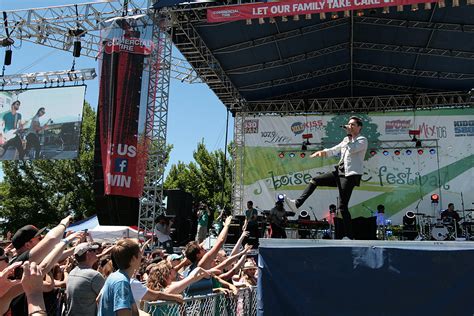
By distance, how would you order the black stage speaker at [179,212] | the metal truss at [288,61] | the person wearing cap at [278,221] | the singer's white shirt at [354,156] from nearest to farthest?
the singer's white shirt at [354,156], the person wearing cap at [278,221], the black stage speaker at [179,212], the metal truss at [288,61]

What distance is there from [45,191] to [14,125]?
1390 centimetres

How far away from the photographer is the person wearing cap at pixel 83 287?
3.69 metres

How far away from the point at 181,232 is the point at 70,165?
19545 millimetres

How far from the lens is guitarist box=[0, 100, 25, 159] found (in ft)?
62.8

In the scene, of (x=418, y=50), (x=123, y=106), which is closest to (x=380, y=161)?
(x=418, y=50)

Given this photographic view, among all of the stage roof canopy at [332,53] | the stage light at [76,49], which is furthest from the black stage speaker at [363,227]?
the stage light at [76,49]

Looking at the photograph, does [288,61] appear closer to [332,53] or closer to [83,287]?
[332,53]

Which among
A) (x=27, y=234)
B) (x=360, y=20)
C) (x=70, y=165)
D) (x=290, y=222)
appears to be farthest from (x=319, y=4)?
(x=70, y=165)

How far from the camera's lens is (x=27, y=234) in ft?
11.7

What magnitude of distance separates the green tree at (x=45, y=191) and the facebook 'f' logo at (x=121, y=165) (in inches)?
759

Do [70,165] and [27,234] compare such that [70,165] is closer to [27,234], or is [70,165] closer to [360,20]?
[360,20]

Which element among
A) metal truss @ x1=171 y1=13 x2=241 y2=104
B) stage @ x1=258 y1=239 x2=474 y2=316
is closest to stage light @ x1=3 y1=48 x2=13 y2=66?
metal truss @ x1=171 y1=13 x2=241 y2=104

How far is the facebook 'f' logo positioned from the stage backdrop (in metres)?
6.66

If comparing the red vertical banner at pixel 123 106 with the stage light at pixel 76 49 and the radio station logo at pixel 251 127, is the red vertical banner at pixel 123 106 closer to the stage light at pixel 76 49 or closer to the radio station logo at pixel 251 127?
the stage light at pixel 76 49
